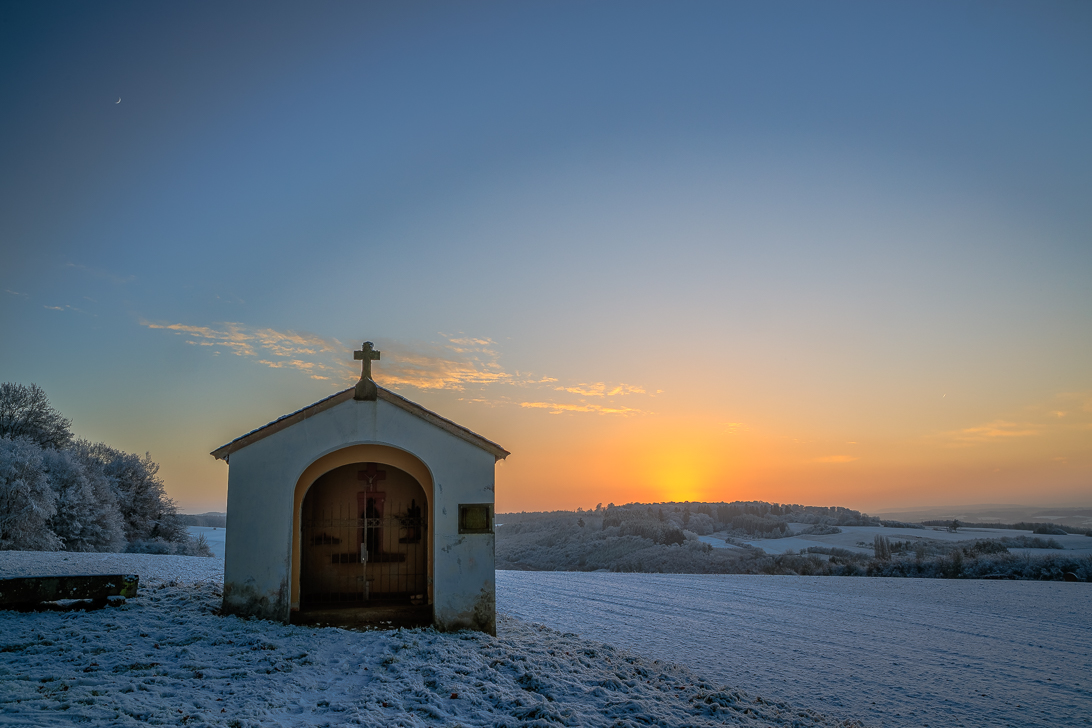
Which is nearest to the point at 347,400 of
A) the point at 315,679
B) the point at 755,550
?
the point at 315,679

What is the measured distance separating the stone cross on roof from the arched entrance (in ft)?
6.26

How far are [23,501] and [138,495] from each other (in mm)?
11221

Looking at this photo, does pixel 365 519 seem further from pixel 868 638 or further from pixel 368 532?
pixel 868 638

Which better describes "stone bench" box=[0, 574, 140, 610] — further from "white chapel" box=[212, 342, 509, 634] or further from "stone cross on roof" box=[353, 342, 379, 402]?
"stone cross on roof" box=[353, 342, 379, 402]

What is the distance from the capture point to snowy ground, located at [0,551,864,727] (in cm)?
674

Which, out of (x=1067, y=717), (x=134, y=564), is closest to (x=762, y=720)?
(x=1067, y=717)

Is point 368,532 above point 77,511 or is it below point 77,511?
below

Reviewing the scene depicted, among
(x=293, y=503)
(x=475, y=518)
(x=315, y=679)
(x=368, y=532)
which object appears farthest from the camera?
(x=368, y=532)

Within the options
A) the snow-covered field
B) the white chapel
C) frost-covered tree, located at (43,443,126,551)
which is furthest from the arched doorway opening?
frost-covered tree, located at (43,443,126,551)

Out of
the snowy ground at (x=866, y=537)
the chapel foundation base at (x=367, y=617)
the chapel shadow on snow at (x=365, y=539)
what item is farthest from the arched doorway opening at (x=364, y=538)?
the snowy ground at (x=866, y=537)

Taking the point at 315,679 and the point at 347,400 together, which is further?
the point at 347,400

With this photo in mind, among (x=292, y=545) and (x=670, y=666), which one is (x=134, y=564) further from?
(x=670, y=666)

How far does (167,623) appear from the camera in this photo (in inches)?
400

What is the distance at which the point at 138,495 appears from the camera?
35.7m
